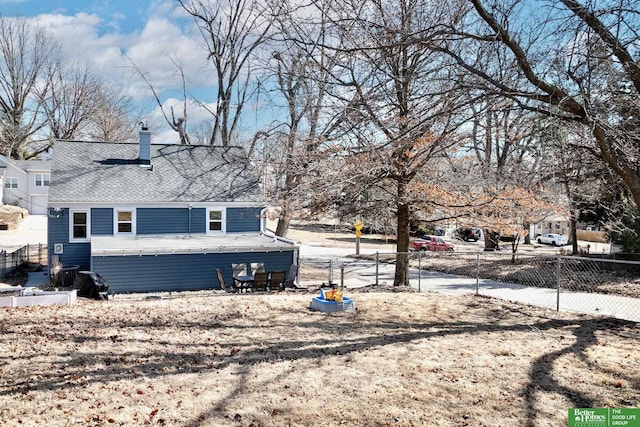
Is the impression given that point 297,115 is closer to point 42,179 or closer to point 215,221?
point 215,221

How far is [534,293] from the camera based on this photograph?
15.8m

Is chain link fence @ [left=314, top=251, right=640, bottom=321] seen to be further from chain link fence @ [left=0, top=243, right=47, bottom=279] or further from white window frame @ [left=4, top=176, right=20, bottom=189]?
white window frame @ [left=4, top=176, right=20, bottom=189]

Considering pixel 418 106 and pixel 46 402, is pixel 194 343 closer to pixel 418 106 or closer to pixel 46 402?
pixel 46 402

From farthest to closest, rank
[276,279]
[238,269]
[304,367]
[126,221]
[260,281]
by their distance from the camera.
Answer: [126,221]
[238,269]
[276,279]
[260,281]
[304,367]

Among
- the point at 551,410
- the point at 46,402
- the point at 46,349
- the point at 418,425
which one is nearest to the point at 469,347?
the point at 551,410

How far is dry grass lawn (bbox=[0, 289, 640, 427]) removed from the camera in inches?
206

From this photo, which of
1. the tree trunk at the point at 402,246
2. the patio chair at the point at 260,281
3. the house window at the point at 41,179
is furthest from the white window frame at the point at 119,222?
the house window at the point at 41,179

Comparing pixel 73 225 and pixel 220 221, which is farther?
pixel 220 221

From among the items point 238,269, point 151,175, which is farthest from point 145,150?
point 238,269

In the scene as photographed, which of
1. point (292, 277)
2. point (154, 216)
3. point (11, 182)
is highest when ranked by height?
point (11, 182)

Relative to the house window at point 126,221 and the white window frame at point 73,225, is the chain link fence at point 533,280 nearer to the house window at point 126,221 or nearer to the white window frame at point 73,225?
the house window at point 126,221

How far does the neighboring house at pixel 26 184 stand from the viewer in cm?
4469

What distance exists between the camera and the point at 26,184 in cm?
4562

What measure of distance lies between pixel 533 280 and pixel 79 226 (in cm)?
1791
